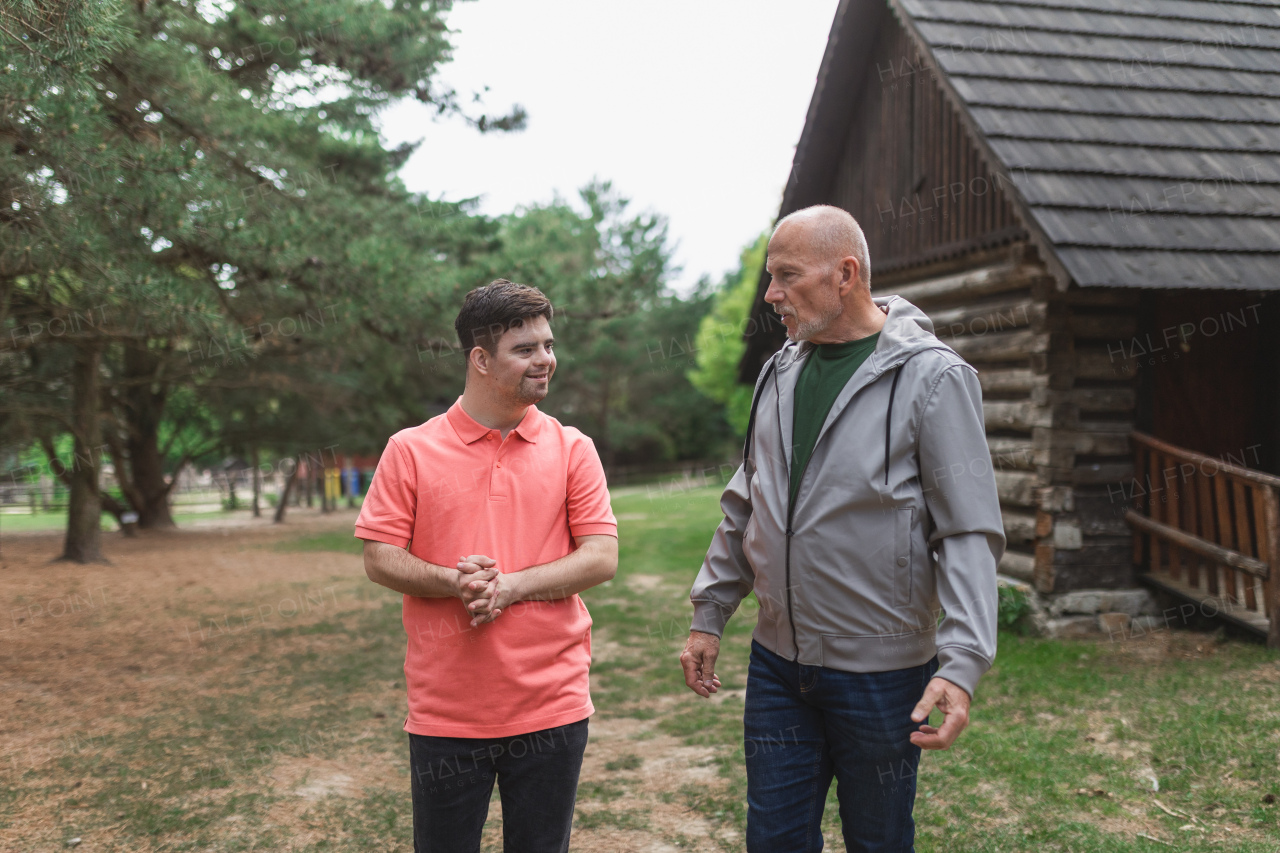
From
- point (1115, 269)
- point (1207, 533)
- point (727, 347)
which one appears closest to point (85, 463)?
point (1115, 269)

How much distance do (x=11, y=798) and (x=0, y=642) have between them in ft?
14.4

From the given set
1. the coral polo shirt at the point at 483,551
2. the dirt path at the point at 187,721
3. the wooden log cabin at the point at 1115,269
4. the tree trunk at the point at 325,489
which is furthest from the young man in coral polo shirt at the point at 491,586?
the tree trunk at the point at 325,489

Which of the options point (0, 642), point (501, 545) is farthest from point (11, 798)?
point (0, 642)

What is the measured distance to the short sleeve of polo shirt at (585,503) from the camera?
101 inches

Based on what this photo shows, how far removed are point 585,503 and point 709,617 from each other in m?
0.50

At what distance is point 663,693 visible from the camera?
277 inches

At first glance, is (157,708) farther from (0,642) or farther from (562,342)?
(562,342)

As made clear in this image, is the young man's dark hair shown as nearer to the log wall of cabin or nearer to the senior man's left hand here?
the senior man's left hand

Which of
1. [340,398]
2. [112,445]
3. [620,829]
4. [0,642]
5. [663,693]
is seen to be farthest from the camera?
[340,398]

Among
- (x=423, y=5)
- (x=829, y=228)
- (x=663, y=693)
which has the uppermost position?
(x=423, y=5)

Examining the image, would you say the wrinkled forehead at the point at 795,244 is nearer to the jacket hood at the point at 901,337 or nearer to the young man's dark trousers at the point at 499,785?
the jacket hood at the point at 901,337

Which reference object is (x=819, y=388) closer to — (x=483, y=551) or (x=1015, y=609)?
(x=483, y=551)

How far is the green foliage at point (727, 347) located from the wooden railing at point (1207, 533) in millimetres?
28680

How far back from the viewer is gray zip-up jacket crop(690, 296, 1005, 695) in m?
2.25
